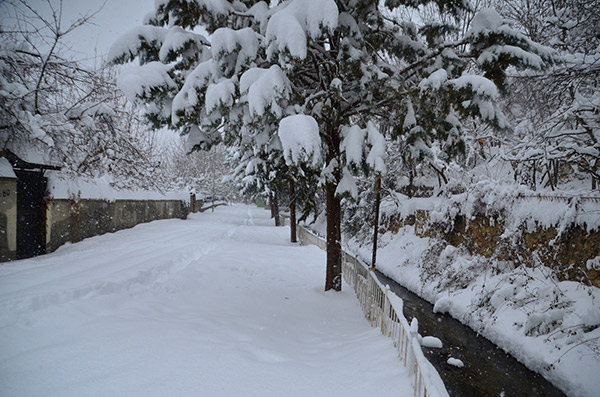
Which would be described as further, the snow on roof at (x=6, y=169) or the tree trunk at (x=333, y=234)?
the snow on roof at (x=6, y=169)

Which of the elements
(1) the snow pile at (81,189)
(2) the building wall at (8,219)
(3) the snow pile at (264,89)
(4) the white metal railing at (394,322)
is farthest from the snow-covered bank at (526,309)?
(1) the snow pile at (81,189)

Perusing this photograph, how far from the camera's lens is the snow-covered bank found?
5.07 m

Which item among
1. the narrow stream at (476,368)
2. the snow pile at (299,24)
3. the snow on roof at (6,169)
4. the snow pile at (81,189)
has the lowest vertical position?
the narrow stream at (476,368)

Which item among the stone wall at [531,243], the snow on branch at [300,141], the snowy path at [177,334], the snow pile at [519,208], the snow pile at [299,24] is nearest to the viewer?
the snowy path at [177,334]

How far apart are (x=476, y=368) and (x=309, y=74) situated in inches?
268

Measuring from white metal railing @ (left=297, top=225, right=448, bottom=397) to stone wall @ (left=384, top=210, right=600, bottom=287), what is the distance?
12.9 feet

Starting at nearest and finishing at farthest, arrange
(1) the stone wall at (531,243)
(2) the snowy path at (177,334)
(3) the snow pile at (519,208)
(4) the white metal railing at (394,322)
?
(4) the white metal railing at (394,322) → (2) the snowy path at (177,334) → (1) the stone wall at (531,243) → (3) the snow pile at (519,208)

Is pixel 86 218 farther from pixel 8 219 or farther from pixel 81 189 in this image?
pixel 8 219

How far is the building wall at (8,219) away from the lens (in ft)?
26.2

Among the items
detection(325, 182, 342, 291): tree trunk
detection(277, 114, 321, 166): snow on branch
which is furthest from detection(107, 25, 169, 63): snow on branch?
detection(325, 182, 342, 291): tree trunk

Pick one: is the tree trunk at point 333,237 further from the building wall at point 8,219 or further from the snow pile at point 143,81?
the building wall at point 8,219

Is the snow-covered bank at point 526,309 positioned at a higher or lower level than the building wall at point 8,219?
lower

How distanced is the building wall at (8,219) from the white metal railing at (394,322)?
9.07 metres

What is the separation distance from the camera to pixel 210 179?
4769 centimetres
